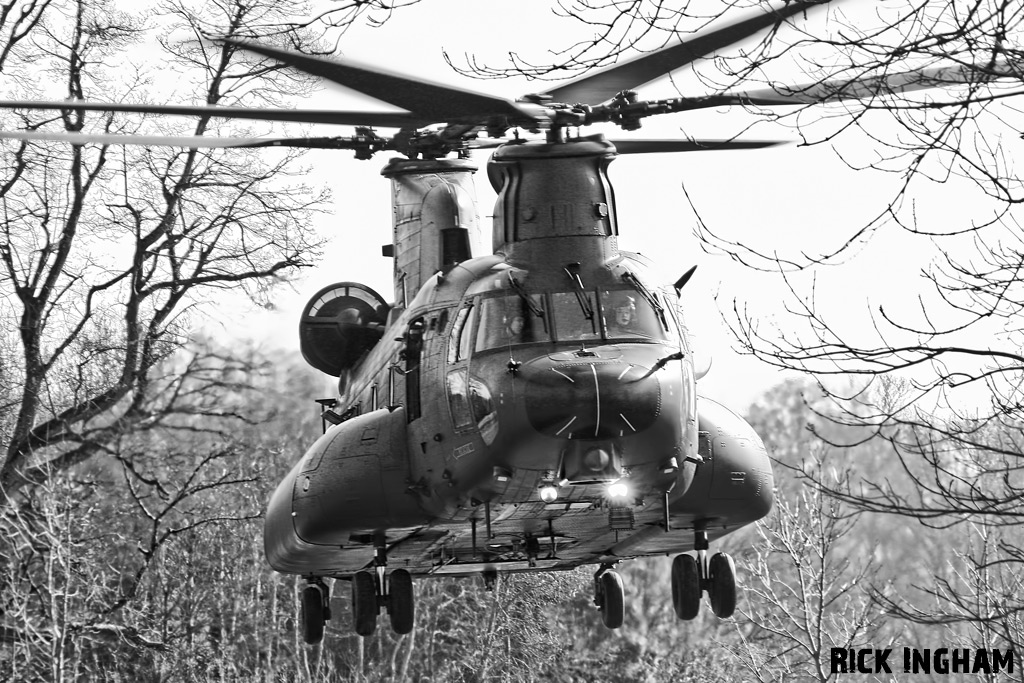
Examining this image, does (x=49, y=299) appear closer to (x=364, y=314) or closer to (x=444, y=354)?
(x=364, y=314)

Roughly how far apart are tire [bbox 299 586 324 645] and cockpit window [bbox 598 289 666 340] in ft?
18.1

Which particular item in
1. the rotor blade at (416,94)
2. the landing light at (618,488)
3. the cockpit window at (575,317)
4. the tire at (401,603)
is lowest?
the tire at (401,603)

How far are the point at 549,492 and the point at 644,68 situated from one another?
11.1 ft

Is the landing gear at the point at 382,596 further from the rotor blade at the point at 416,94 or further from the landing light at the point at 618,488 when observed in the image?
the rotor blade at the point at 416,94

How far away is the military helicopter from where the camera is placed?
37.7 ft

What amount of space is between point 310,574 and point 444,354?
Answer: 3.88m

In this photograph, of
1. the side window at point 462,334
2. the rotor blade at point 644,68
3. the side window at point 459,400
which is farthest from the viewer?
the side window at point 462,334

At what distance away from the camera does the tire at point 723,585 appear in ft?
45.5

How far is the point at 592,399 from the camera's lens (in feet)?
37.0

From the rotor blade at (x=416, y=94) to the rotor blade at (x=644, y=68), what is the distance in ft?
1.86

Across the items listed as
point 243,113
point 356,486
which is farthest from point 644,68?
point 356,486

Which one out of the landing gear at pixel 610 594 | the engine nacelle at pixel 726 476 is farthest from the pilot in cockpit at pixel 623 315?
the landing gear at pixel 610 594

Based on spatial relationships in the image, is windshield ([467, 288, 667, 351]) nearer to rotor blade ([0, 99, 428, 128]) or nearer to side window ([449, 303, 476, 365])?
side window ([449, 303, 476, 365])

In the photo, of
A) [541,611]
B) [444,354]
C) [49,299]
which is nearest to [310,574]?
[444,354]
